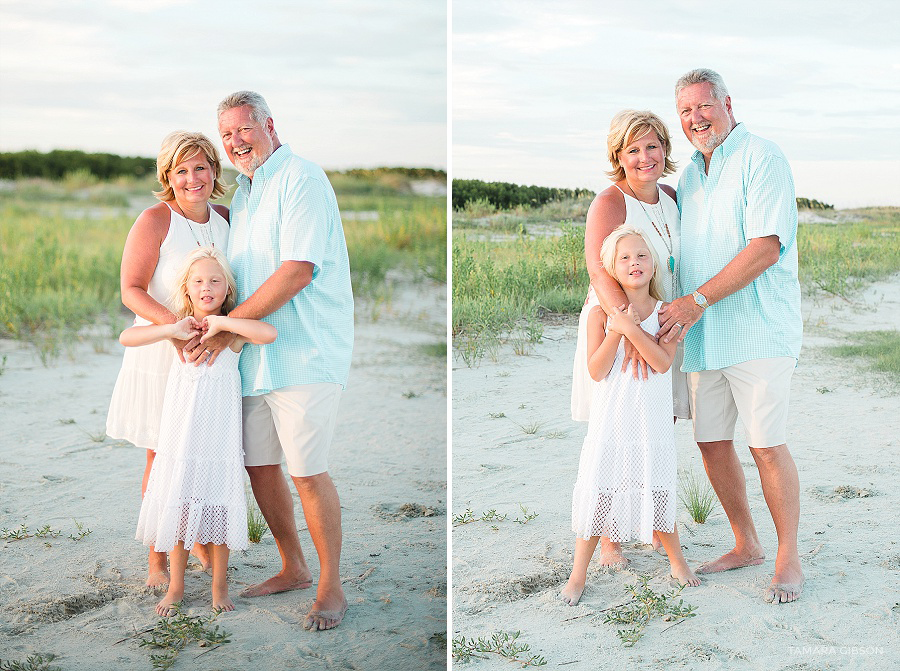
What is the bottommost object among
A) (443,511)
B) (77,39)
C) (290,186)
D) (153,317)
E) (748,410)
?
(443,511)

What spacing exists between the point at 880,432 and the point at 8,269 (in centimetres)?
680

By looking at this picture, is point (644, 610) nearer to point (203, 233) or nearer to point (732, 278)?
point (732, 278)

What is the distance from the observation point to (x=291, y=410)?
2.79m

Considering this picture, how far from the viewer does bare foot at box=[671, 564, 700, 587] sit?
118 inches

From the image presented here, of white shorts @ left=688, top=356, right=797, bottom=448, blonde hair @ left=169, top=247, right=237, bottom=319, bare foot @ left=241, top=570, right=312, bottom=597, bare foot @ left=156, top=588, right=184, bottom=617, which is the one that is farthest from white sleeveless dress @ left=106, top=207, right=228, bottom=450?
white shorts @ left=688, top=356, right=797, bottom=448

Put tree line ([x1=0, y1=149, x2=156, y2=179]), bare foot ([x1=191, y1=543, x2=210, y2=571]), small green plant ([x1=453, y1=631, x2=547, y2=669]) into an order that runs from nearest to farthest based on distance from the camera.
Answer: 1. small green plant ([x1=453, y1=631, x2=547, y2=669])
2. bare foot ([x1=191, y1=543, x2=210, y2=571])
3. tree line ([x1=0, y1=149, x2=156, y2=179])

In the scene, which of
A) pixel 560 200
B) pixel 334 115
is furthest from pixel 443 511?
pixel 334 115

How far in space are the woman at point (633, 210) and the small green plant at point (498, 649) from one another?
29.7 inches

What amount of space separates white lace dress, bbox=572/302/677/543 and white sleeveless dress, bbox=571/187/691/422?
0.50 feet

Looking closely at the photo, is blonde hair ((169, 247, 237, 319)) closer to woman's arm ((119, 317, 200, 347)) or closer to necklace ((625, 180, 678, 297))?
woman's arm ((119, 317, 200, 347))

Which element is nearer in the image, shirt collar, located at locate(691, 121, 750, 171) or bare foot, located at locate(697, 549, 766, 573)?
shirt collar, located at locate(691, 121, 750, 171)

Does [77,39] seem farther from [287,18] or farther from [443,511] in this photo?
[443,511]

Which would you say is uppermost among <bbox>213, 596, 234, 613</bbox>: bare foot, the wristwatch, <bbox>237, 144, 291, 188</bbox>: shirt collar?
<bbox>237, 144, 291, 188</bbox>: shirt collar

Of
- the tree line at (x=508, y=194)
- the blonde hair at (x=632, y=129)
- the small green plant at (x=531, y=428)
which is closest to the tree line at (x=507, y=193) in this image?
the tree line at (x=508, y=194)
